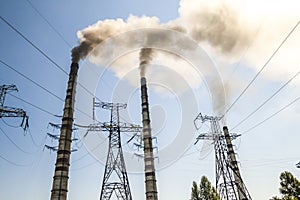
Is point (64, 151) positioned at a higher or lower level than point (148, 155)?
lower

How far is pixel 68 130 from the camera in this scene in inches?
928

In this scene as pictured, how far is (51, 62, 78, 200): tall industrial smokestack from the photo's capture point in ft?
68.6

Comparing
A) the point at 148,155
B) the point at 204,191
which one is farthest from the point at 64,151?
the point at 204,191

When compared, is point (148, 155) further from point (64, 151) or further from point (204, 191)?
point (204, 191)

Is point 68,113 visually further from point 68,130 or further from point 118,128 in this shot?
point 118,128

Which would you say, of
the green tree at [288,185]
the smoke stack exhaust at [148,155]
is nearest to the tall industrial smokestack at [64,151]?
the smoke stack exhaust at [148,155]

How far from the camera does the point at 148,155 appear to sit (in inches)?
1074

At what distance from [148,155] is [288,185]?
68.4 feet

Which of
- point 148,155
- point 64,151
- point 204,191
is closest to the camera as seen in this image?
point 64,151

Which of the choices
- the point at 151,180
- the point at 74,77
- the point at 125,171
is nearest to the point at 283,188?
the point at 151,180

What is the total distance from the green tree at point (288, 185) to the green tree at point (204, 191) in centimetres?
1191

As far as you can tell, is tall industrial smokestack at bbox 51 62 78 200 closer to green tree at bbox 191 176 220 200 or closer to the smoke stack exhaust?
the smoke stack exhaust

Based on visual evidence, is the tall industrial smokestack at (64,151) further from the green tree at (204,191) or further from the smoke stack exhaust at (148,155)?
the green tree at (204,191)

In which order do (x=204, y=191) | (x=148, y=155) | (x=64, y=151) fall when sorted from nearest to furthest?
(x=64, y=151) < (x=148, y=155) < (x=204, y=191)
